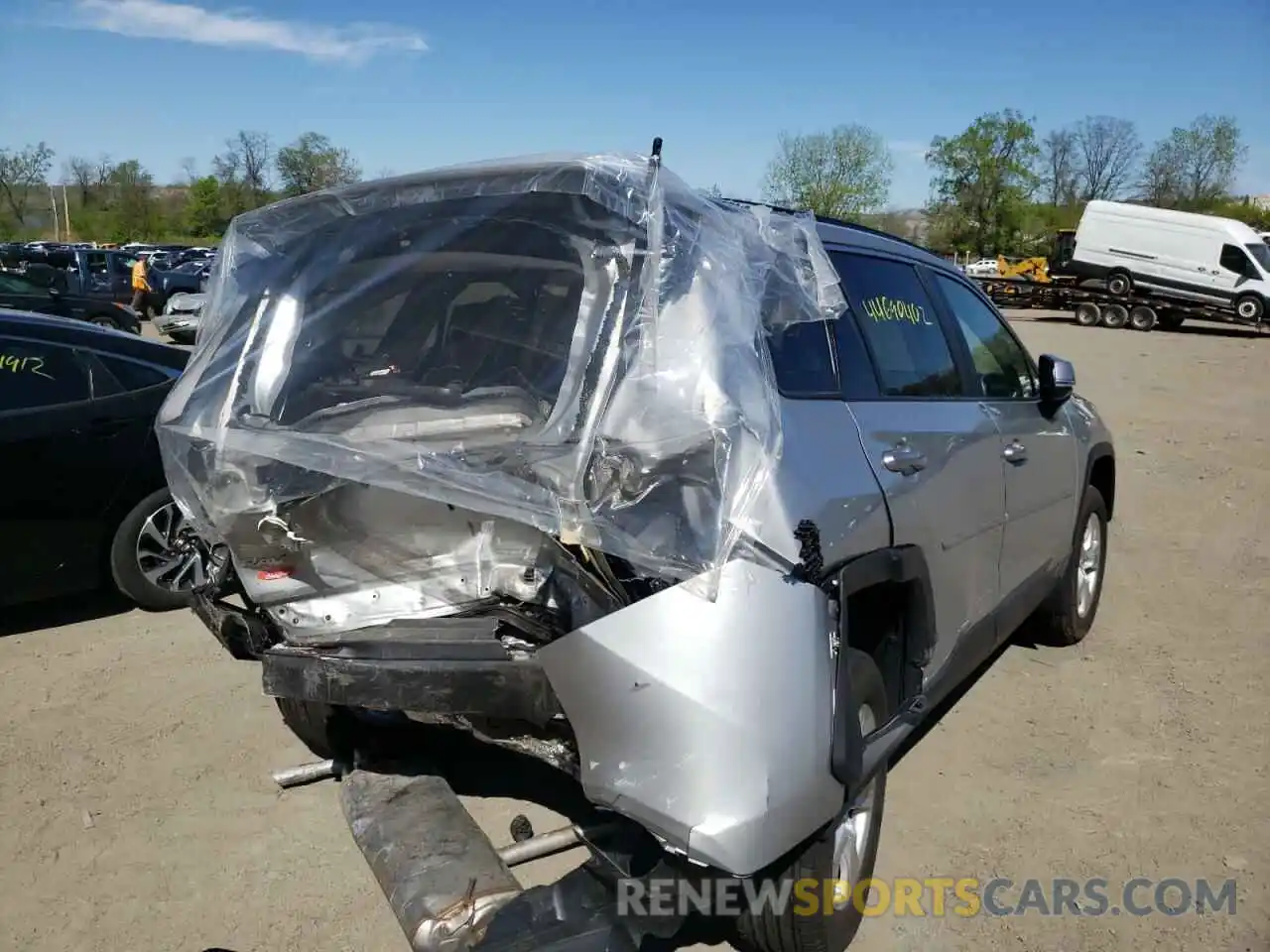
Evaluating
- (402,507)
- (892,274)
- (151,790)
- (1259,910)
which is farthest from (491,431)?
(1259,910)

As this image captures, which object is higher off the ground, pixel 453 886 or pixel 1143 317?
pixel 453 886

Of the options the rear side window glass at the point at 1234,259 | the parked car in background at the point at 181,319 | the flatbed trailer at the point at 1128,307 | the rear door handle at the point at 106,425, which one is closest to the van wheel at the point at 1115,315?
the flatbed trailer at the point at 1128,307

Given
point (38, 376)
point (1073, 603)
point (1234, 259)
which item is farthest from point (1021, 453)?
point (1234, 259)

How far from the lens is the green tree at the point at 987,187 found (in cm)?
6550

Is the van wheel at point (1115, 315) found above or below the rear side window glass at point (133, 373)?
below

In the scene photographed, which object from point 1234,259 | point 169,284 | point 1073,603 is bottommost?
point 1073,603

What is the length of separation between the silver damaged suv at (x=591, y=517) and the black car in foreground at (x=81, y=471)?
2.18 m

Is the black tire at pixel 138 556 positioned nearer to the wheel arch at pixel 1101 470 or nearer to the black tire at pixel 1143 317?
the wheel arch at pixel 1101 470

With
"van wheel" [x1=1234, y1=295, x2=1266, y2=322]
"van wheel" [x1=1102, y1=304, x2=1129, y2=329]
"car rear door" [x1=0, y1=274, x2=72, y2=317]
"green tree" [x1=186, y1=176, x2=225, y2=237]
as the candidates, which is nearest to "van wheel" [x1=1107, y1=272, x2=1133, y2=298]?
"van wheel" [x1=1102, y1=304, x2=1129, y2=329]

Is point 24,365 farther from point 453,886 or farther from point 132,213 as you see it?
point 132,213

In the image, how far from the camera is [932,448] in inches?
130

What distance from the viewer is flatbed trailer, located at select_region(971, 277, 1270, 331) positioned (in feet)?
85.7

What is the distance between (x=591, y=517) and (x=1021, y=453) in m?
2.34

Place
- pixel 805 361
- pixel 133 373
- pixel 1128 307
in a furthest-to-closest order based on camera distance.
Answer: pixel 1128 307 → pixel 133 373 → pixel 805 361
